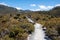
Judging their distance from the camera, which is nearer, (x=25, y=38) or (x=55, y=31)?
(x=25, y=38)

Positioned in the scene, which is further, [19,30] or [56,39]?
[19,30]

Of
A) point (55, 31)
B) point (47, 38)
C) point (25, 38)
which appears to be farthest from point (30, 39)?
point (55, 31)

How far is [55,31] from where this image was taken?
25891 millimetres

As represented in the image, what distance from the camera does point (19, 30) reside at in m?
25.7

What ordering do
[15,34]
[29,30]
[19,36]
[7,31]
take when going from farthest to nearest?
[29,30]
[7,31]
[15,34]
[19,36]

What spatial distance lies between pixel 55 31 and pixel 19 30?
218 inches

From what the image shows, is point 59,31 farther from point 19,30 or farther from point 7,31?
point 7,31

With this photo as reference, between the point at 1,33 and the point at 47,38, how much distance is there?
24.1 ft

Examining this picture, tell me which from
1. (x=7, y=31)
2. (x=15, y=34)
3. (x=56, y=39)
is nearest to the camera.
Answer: (x=56, y=39)

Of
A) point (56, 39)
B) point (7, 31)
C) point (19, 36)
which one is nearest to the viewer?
point (56, 39)

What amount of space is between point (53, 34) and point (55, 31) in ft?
4.31

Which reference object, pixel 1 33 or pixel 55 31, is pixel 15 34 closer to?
pixel 1 33

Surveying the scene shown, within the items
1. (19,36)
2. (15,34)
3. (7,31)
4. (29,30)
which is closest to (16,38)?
(19,36)

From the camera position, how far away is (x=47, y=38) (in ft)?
77.5
